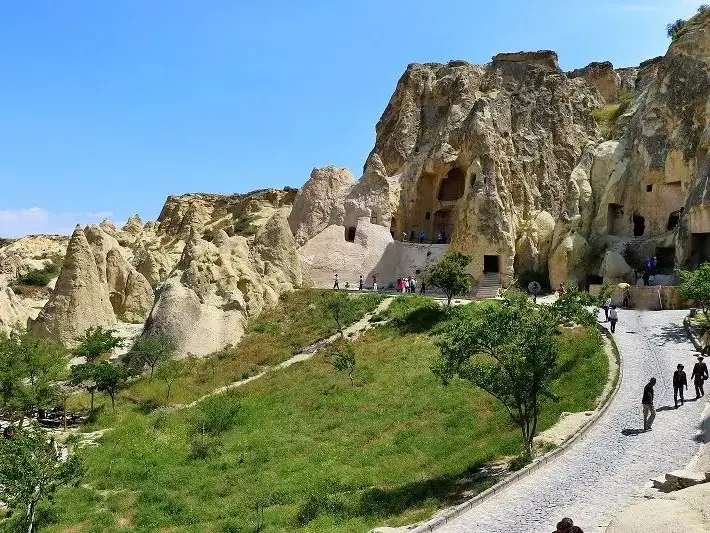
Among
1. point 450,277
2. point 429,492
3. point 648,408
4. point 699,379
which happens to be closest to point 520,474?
point 429,492

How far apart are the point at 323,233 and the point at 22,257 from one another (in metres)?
33.4

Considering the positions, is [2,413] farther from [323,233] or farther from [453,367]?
[323,233]

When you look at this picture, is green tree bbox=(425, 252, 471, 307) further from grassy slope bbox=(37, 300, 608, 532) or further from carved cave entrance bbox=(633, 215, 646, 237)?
carved cave entrance bbox=(633, 215, 646, 237)

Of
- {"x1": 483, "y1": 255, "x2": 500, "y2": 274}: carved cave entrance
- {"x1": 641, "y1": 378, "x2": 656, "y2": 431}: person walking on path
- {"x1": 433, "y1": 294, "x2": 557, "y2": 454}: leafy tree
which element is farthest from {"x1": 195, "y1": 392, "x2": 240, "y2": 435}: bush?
{"x1": 483, "y1": 255, "x2": 500, "y2": 274}: carved cave entrance

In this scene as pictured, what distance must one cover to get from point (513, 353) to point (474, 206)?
27.7 meters

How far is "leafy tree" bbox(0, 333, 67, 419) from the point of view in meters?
23.3

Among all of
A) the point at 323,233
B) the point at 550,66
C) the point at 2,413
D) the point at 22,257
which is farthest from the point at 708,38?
the point at 22,257

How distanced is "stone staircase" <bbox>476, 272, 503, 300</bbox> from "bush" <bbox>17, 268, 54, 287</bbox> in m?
36.9

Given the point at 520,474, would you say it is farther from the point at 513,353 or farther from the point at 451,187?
the point at 451,187

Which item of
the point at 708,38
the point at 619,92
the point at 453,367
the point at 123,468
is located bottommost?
the point at 123,468

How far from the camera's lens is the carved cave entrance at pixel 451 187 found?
166 ft

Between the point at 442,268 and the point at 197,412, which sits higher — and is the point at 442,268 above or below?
above

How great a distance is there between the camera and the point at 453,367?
1589 centimetres

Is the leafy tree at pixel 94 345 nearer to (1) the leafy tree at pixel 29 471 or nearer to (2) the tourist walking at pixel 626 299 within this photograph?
(1) the leafy tree at pixel 29 471
